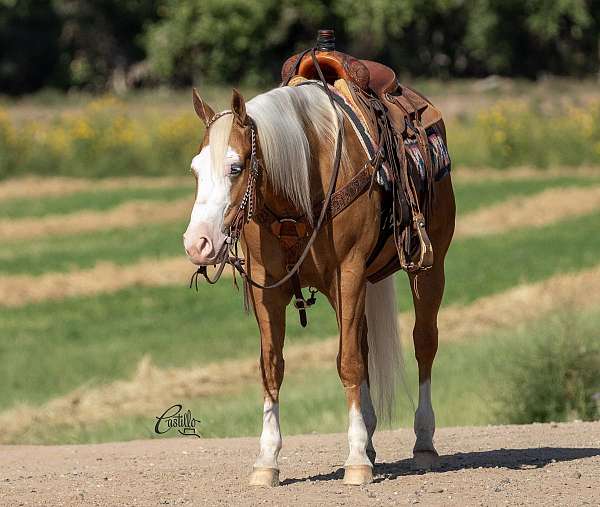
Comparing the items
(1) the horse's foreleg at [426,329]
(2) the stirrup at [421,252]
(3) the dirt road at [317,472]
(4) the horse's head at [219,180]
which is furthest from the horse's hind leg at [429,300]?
(4) the horse's head at [219,180]

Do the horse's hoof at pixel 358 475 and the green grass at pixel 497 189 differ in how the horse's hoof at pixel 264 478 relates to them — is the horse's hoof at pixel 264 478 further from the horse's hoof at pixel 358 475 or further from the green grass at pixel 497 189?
the green grass at pixel 497 189

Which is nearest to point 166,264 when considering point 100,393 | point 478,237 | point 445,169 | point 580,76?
point 478,237

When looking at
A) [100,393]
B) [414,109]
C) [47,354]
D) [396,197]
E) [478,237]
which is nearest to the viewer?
[396,197]

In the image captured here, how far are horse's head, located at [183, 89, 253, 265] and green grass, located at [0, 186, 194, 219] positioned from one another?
2315 cm

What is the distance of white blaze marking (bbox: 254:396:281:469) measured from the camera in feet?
23.9

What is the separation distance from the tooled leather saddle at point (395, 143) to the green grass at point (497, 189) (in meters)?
19.9

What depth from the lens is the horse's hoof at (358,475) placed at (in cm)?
721

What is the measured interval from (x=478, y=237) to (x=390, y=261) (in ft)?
60.9

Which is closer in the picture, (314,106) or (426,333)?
(314,106)

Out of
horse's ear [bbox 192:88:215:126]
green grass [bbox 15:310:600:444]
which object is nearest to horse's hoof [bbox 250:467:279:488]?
horse's ear [bbox 192:88:215:126]

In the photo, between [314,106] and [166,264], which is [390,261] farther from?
[166,264]

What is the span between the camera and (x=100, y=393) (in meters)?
14.1

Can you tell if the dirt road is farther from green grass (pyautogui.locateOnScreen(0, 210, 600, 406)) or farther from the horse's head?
green grass (pyautogui.locateOnScreen(0, 210, 600, 406))

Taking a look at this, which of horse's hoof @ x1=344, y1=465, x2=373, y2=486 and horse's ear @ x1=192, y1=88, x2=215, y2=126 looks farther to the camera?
horse's hoof @ x1=344, y1=465, x2=373, y2=486
